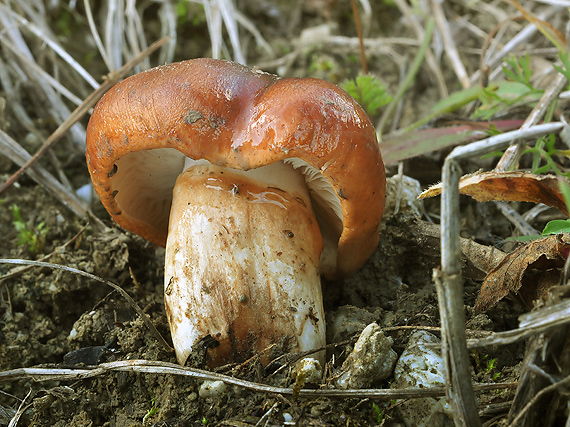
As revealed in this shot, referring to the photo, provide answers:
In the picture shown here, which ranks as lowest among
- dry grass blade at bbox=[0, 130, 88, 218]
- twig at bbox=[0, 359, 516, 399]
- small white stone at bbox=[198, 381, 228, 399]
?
small white stone at bbox=[198, 381, 228, 399]

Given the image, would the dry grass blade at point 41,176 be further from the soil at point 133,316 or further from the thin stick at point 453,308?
the thin stick at point 453,308

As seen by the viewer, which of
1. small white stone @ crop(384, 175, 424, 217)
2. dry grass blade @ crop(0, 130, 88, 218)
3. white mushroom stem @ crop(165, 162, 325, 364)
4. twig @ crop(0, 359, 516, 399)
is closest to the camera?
twig @ crop(0, 359, 516, 399)

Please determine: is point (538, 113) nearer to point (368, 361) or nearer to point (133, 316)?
point (368, 361)

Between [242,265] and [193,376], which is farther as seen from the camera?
[242,265]

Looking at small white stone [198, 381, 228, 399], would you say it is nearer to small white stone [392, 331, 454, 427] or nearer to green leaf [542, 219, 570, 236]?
small white stone [392, 331, 454, 427]

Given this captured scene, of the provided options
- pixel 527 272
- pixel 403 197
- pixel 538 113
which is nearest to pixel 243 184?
pixel 403 197

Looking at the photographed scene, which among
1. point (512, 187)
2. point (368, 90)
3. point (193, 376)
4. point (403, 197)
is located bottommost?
point (193, 376)

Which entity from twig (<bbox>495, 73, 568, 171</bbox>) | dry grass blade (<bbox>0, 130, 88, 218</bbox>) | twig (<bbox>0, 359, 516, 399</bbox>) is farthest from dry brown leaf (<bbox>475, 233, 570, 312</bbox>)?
dry grass blade (<bbox>0, 130, 88, 218</bbox>)

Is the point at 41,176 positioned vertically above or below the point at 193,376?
above
